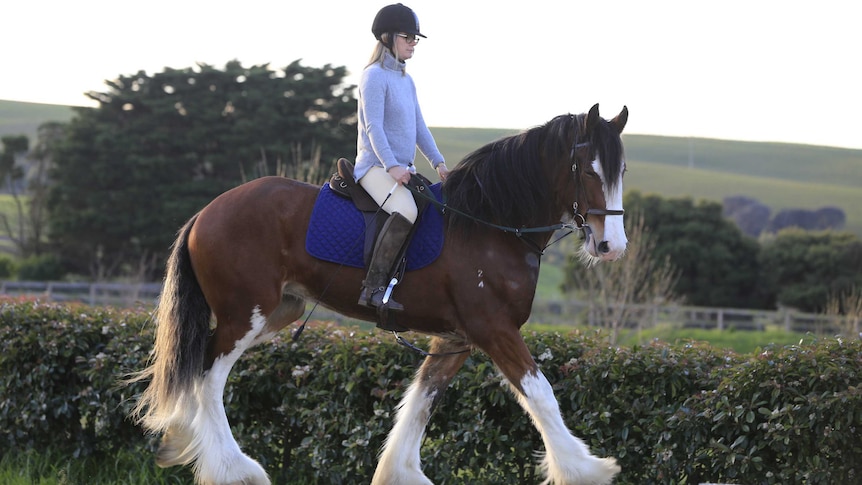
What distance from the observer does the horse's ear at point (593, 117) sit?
5156 mm

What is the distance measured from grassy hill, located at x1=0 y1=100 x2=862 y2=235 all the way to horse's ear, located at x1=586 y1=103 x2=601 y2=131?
62.4 metres

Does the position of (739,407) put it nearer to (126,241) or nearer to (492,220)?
(492,220)

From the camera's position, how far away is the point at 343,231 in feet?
18.2

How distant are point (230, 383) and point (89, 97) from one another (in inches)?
1624

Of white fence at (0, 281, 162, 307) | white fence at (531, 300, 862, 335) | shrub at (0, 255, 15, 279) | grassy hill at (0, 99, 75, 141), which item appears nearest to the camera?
white fence at (531, 300, 862, 335)

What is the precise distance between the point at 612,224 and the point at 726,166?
3571 inches

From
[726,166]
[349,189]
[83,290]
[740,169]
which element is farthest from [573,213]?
[726,166]

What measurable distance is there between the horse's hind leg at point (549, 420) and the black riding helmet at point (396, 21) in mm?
1806

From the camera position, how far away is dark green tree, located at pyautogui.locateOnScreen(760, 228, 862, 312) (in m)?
38.7

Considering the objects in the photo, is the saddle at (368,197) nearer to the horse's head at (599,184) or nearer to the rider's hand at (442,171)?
the rider's hand at (442,171)

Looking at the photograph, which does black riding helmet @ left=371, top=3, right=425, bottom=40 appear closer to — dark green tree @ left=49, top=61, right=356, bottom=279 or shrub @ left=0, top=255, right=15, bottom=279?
dark green tree @ left=49, top=61, right=356, bottom=279

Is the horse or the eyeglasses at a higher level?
the eyeglasses

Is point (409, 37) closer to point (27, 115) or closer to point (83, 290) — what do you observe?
point (83, 290)

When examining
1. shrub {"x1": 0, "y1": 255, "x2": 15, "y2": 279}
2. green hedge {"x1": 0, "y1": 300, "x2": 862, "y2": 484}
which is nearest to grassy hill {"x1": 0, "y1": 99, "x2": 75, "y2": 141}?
shrub {"x1": 0, "y1": 255, "x2": 15, "y2": 279}
